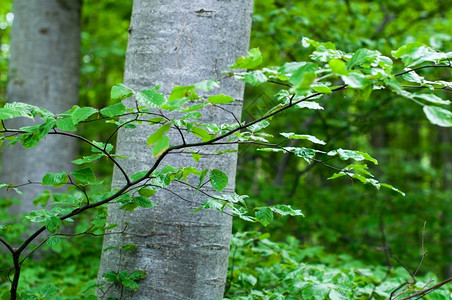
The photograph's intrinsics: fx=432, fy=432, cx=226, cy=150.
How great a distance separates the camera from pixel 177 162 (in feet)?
5.53

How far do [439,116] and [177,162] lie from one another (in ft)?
3.29

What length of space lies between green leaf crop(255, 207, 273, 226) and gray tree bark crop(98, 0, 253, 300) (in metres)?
0.32

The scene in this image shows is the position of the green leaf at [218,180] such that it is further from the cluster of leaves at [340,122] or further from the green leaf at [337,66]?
the cluster of leaves at [340,122]

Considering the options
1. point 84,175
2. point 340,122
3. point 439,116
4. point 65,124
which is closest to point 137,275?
point 84,175

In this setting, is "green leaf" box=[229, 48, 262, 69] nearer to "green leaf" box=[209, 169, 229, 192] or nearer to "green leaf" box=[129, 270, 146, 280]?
"green leaf" box=[209, 169, 229, 192]

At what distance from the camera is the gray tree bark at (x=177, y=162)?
166cm

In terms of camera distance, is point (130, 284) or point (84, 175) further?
point (130, 284)

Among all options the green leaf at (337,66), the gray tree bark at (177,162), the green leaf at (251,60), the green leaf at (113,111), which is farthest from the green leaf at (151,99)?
the gray tree bark at (177,162)

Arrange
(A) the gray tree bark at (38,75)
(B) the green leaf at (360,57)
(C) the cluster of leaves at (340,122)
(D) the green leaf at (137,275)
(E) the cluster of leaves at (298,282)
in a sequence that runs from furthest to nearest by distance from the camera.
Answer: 1. (C) the cluster of leaves at (340,122)
2. (A) the gray tree bark at (38,75)
3. (E) the cluster of leaves at (298,282)
4. (D) the green leaf at (137,275)
5. (B) the green leaf at (360,57)

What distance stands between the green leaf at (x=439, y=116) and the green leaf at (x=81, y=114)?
0.83 m

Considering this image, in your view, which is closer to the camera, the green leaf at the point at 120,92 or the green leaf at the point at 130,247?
the green leaf at the point at 120,92

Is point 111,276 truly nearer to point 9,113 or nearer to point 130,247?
point 130,247

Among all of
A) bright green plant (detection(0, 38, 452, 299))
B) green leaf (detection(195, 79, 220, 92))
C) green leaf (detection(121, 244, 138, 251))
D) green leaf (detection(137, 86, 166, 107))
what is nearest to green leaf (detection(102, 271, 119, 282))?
bright green plant (detection(0, 38, 452, 299))

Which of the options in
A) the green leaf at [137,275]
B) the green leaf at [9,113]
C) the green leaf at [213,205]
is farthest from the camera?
the green leaf at [137,275]
